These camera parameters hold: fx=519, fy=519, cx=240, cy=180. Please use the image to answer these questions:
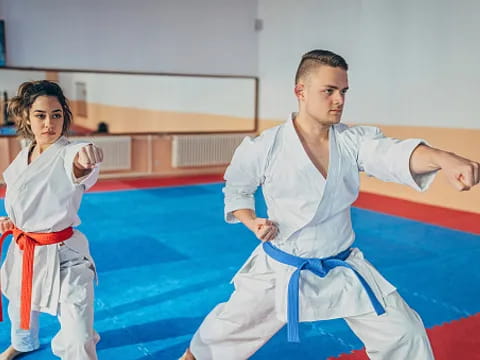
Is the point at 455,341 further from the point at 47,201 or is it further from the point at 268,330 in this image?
the point at 47,201

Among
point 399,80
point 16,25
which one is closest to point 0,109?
point 16,25

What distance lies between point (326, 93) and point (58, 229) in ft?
3.41

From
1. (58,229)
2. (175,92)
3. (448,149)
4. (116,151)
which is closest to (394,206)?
(448,149)

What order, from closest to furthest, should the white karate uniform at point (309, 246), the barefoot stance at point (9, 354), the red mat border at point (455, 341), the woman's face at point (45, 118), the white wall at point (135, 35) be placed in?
the white karate uniform at point (309, 246), the woman's face at point (45, 118), the barefoot stance at point (9, 354), the red mat border at point (455, 341), the white wall at point (135, 35)

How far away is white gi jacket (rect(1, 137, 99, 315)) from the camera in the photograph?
5.82 feet

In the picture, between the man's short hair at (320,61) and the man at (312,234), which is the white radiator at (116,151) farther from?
the man's short hair at (320,61)

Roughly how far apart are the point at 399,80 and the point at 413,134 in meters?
0.66

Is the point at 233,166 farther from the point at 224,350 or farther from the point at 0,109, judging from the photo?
the point at 0,109

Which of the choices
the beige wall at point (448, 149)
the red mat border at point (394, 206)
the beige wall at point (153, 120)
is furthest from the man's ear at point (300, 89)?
the beige wall at point (153, 120)

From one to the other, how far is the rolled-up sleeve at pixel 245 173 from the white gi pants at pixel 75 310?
565 millimetres

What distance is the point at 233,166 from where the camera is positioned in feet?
5.87

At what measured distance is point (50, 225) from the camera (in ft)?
5.91

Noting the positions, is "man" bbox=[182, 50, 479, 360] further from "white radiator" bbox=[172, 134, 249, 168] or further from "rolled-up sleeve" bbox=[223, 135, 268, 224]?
"white radiator" bbox=[172, 134, 249, 168]

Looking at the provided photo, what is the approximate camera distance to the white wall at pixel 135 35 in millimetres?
6449
